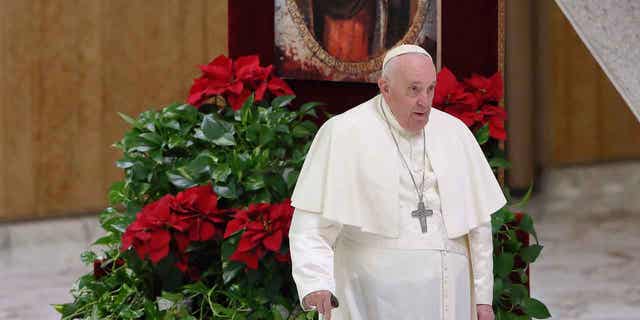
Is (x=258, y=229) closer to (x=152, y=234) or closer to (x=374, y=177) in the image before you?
(x=152, y=234)

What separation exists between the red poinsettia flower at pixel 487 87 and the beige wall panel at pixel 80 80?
5.00 m

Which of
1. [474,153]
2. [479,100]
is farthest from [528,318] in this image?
[474,153]

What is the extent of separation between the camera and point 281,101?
137 inches

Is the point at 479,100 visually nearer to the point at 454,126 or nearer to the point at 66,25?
the point at 454,126

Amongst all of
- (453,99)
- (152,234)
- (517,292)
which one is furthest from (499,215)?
(152,234)

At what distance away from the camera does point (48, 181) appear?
8023mm

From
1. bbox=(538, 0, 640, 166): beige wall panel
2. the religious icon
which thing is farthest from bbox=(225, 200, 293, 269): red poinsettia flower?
bbox=(538, 0, 640, 166): beige wall panel

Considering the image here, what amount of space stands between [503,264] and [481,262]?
2.91 feet

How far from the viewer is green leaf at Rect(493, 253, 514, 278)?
333cm

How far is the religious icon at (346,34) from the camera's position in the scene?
3746 mm

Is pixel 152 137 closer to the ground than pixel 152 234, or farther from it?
farther from it

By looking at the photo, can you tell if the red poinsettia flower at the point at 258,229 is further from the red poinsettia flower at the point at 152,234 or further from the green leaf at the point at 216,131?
the green leaf at the point at 216,131

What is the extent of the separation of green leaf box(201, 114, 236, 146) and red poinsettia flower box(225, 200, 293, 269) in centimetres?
35

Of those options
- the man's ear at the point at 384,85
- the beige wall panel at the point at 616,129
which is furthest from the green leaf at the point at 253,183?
the beige wall panel at the point at 616,129
